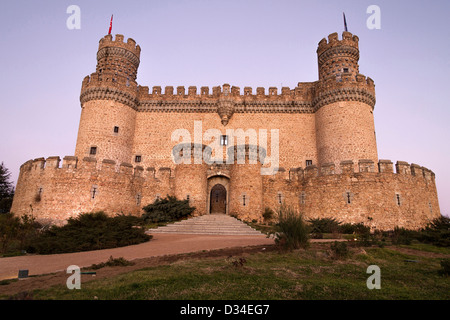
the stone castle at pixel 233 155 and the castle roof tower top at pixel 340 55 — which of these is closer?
the stone castle at pixel 233 155

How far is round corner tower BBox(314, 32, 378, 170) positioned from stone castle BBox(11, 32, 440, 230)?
86 mm

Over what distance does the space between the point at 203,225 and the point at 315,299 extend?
12.3 meters

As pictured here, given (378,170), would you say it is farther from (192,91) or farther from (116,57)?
(116,57)

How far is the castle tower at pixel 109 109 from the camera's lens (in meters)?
24.8

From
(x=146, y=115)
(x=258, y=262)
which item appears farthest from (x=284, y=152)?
(x=258, y=262)

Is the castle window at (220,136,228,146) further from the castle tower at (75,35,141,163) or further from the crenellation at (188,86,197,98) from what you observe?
the castle tower at (75,35,141,163)

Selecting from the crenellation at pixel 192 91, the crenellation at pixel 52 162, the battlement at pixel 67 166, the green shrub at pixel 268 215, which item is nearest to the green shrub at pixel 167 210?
the battlement at pixel 67 166

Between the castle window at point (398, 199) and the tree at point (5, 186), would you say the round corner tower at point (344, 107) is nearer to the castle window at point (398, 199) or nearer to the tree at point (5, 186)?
the castle window at point (398, 199)

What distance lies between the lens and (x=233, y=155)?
21.8 m

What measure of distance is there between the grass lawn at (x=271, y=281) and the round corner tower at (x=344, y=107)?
16.7 meters

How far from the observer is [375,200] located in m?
18.1

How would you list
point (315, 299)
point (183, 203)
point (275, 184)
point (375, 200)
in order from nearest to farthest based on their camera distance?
point (315, 299), point (375, 200), point (183, 203), point (275, 184)

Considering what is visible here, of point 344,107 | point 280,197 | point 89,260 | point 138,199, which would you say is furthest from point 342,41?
point 89,260
